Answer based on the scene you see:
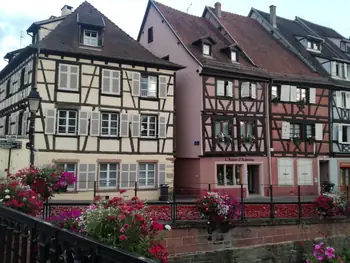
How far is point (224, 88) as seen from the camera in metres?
22.6

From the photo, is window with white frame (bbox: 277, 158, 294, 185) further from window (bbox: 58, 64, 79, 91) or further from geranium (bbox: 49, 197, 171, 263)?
geranium (bbox: 49, 197, 171, 263)

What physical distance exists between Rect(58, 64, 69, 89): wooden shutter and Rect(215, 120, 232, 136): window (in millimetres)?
8707

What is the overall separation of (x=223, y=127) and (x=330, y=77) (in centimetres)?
974

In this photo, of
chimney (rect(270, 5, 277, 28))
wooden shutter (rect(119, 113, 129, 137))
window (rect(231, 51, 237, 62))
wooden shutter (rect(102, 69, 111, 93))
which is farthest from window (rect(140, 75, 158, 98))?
chimney (rect(270, 5, 277, 28))

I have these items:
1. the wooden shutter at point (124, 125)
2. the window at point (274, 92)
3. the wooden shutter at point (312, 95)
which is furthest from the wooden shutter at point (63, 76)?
the wooden shutter at point (312, 95)

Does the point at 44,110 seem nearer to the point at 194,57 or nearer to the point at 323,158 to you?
the point at 194,57

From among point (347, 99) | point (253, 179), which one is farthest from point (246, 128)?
point (347, 99)

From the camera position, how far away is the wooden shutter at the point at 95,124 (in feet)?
63.2

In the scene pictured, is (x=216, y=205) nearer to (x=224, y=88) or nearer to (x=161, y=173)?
(x=161, y=173)

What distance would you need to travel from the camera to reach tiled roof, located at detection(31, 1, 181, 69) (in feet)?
62.2

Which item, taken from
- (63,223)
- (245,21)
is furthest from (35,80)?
(245,21)

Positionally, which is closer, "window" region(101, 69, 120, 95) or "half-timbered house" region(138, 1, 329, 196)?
"window" region(101, 69, 120, 95)

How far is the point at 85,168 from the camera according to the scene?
62.2 feet

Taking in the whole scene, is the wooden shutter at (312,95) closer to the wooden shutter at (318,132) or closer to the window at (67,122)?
the wooden shutter at (318,132)
